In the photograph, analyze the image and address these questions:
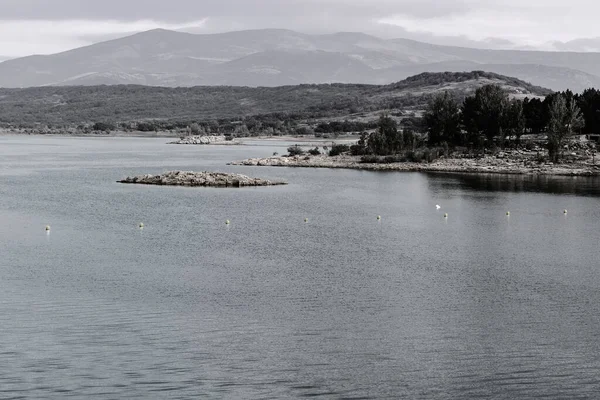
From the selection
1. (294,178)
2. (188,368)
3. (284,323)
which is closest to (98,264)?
(284,323)

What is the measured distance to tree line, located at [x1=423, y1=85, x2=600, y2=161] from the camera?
81.2m

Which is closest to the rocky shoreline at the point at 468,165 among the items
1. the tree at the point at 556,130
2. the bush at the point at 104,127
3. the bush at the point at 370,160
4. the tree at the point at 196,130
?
the bush at the point at 370,160

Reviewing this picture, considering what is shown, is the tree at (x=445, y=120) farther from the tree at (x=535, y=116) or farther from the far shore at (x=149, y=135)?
the far shore at (x=149, y=135)

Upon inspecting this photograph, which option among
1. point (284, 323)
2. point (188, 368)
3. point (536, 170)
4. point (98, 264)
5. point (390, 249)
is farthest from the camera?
point (536, 170)

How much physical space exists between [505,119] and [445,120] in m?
6.88

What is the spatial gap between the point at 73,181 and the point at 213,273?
122 feet

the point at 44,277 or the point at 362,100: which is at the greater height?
the point at 362,100

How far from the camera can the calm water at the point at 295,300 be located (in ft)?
63.2

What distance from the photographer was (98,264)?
31.6 meters

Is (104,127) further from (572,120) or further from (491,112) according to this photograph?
(572,120)

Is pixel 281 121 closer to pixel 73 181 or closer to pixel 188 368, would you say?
pixel 73 181

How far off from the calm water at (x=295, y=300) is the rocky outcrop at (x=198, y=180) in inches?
391

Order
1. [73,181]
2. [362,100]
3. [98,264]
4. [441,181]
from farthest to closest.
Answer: [362,100] < [441,181] < [73,181] < [98,264]

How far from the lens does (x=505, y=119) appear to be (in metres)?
84.5
